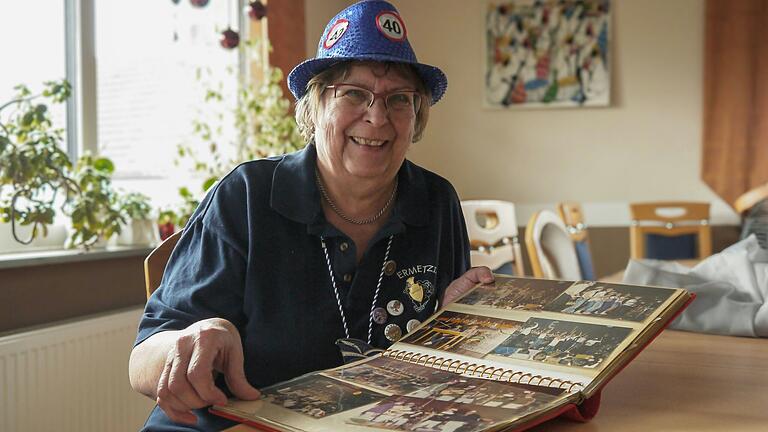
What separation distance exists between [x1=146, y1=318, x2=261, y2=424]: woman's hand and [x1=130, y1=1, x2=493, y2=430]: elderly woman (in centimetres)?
21

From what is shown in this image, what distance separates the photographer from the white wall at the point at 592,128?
15.3 ft

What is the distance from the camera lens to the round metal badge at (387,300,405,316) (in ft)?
3.99

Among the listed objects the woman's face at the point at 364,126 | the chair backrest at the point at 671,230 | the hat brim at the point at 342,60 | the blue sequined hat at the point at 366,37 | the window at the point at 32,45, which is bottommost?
the chair backrest at the point at 671,230

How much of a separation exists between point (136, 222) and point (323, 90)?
1498mm

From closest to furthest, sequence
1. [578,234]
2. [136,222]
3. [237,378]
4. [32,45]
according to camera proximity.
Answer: [237,378]
[32,45]
[136,222]
[578,234]

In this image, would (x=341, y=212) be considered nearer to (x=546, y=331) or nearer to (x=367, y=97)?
(x=367, y=97)

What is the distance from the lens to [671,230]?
14.2 feet

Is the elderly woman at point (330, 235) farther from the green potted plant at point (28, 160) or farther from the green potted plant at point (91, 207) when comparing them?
the green potted plant at point (91, 207)

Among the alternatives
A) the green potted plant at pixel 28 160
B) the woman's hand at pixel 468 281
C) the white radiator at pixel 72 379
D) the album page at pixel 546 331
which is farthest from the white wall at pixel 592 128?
the album page at pixel 546 331

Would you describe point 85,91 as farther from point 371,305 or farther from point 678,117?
point 678,117

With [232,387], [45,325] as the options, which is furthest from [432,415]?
[45,325]

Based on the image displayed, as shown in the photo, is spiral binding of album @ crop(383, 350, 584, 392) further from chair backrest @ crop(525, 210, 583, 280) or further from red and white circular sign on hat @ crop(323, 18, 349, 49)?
chair backrest @ crop(525, 210, 583, 280)

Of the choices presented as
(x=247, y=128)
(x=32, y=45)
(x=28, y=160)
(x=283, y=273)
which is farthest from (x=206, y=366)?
(x=247, y=128)

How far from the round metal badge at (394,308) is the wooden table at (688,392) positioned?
355mm
